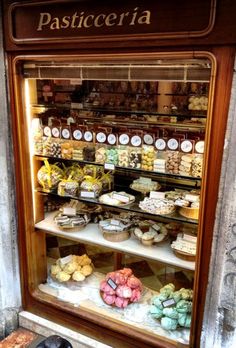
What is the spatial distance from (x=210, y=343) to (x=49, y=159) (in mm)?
1502

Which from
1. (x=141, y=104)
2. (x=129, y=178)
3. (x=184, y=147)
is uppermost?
(x=141, y=104)

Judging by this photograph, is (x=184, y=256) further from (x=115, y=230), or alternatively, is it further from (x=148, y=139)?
(x=148, y=139)

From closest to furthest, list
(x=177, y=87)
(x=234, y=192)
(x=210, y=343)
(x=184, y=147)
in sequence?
(x=234, y=192) → (x=210, y=343) → (x=184, y=147) → (x=177, y=87)

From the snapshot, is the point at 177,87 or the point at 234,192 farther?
the point at 177,87

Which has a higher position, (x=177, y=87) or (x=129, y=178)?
(x=177, y=87)

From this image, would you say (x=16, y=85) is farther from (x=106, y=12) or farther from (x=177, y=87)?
(x=177, y=87)

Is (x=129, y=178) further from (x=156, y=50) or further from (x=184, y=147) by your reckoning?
(x=156, y=50)

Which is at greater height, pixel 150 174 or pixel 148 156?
pixel 148 156

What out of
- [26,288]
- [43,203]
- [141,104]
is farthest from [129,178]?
[26,288]

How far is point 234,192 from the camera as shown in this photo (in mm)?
1543

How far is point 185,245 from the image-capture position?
2049 mm

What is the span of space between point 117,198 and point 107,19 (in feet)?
3.51

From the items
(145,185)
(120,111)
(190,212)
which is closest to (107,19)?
(120,111)

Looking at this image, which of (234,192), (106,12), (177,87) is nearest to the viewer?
(234,192)
